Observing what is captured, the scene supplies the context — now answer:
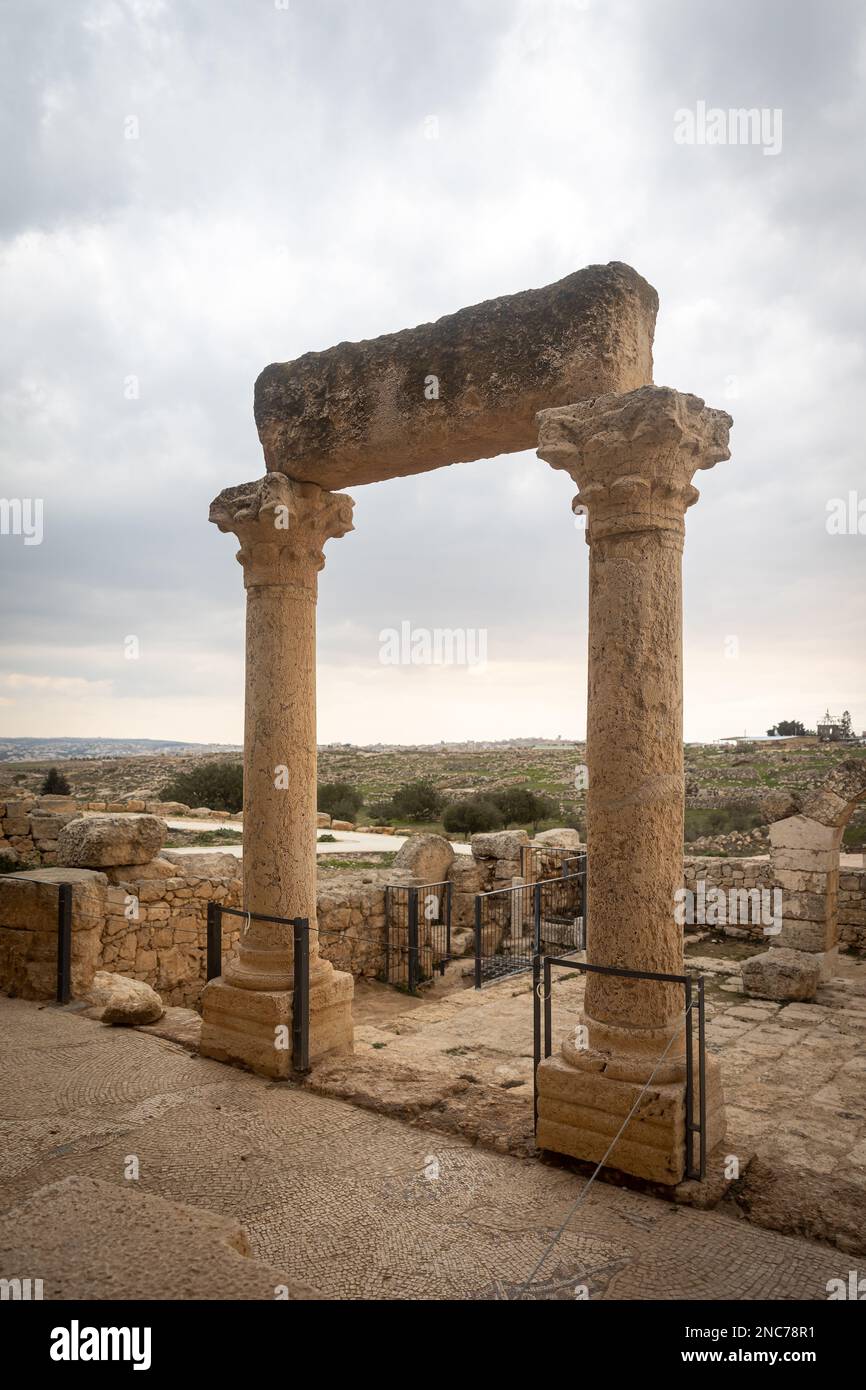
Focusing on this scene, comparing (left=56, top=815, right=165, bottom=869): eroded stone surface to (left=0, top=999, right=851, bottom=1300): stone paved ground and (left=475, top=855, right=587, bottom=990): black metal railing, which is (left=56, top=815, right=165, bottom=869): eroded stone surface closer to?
(left=0, top=999, right=851, bottom=1300): stone paved ground

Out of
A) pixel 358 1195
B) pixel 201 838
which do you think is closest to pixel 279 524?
pixel 358 1195

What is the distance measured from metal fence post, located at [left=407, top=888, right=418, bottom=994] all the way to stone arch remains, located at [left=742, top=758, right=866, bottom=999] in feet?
12.8

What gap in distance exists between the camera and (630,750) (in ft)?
14.1

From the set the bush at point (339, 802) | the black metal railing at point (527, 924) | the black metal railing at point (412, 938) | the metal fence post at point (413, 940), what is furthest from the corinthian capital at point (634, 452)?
the bush at point (339, 802)

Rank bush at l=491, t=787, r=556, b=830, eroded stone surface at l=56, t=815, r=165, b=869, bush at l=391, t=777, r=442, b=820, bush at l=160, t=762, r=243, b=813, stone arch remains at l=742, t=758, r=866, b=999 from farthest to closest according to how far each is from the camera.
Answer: bush at l=391, t=777, r=442, b=820
bush at l=160, t=762, r=243, b=813
bush at l=491, t=787, r=556, b=830
stone arch remains at l=742, t=758, r=866, b=999
eroded stone surface at l=56, t=815, r=165, b=869

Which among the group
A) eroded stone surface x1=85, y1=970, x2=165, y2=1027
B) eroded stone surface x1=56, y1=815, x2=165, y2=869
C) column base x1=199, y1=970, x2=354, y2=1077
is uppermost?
eroded stone surface x1=56, y1=815, x2=165, y2=869

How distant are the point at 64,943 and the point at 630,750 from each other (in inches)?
195

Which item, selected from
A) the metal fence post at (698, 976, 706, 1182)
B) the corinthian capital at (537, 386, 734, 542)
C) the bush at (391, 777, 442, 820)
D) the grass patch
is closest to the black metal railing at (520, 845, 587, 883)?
the grass patch

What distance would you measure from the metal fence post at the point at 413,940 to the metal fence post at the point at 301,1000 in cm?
509

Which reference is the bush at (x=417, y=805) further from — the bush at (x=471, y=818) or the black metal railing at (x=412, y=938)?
the black metal railing at (x=412, y=938)

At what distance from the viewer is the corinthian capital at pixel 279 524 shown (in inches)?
227

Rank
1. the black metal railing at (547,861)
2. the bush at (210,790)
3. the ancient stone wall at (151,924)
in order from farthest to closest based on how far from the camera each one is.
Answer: the bush at (210,790)
the black metal railing at (547,861)
the ancient stone wall at (151,924)

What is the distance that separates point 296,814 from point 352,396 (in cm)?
282

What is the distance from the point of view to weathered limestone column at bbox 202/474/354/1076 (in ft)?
18.2
